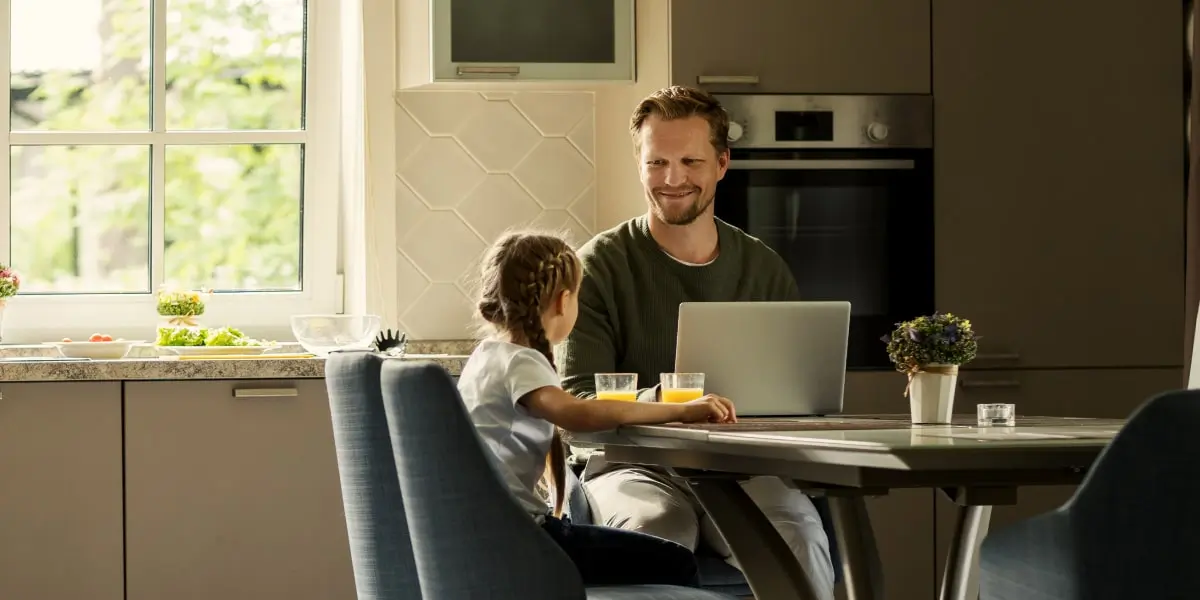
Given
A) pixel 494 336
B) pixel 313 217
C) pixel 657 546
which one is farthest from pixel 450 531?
pixel 313 217

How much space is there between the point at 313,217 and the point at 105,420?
1.03 m

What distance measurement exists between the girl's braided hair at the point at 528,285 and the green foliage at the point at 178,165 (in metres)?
2.05

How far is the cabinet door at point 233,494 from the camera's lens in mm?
3416

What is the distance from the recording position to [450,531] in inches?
66.8

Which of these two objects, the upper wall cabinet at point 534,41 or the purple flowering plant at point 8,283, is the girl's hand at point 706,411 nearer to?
the upper wall cabinet at point 534,41

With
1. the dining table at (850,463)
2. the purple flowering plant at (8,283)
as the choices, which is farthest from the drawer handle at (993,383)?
the purple flowering plant at (8,283)

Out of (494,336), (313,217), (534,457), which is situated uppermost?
(313,217)

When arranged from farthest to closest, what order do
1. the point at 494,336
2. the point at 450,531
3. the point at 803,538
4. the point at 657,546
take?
the point at 803,538, the point at 494,336, the point at 657,546, the point at 450,531

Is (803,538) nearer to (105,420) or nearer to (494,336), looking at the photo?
(494,336)

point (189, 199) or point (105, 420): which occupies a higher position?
point (189, 199)

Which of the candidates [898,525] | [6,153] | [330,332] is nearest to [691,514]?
[898,525]

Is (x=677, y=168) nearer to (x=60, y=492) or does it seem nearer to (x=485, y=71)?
(x=485, y=71)

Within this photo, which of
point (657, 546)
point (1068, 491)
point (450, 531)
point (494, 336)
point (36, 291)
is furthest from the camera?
point (36, 291)

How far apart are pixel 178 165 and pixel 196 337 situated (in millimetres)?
634
